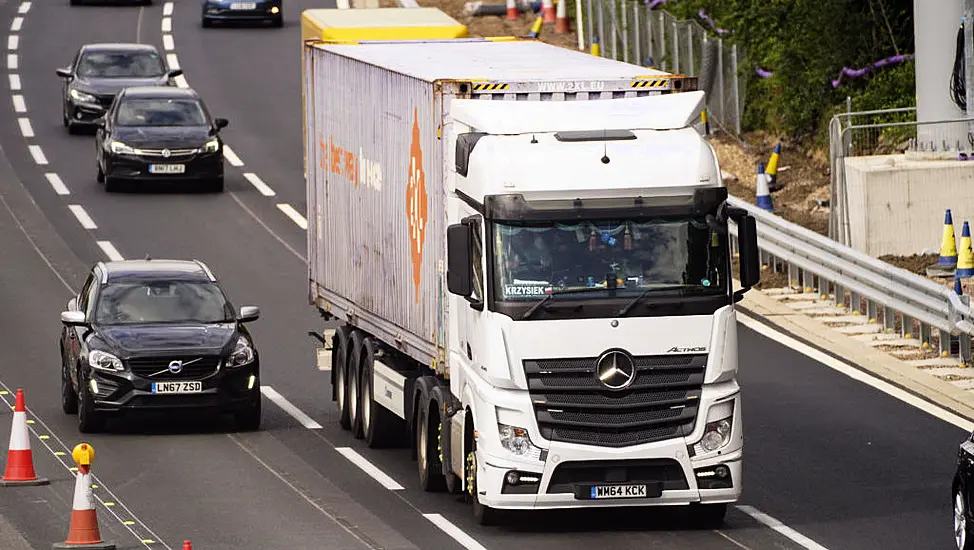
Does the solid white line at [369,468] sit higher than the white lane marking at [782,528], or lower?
higher

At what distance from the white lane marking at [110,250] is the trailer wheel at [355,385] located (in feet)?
37.0

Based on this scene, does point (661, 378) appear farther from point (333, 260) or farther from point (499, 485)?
point (333, 260)

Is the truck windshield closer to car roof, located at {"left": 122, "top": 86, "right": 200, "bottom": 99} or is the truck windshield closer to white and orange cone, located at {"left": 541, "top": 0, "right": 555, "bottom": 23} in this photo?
car roof, located at {"left": 122, "top": 86, "right": 200, "bottom": 99}

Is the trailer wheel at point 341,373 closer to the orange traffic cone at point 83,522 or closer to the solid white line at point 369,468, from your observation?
the solid white line at point 369,468

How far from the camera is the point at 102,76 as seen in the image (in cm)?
4469

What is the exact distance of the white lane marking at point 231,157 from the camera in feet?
137

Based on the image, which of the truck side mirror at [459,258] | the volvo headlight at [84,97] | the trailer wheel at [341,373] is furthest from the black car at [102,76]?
the truck side mirror at [459,258]

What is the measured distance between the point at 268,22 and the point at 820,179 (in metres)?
26.6

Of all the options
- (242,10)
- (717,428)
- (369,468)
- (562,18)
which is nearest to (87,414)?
(369,468)

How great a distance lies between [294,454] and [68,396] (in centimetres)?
315

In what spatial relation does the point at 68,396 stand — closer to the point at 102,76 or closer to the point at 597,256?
the point at 597,256

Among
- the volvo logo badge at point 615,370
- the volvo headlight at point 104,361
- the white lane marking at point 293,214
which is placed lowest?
the volvo headlight at point 104,361

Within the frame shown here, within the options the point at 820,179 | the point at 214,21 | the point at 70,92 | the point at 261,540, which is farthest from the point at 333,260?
the point at 214,21

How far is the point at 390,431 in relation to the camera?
21.3 metres
